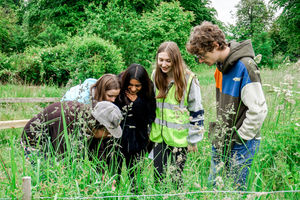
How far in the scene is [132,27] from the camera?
11617mm

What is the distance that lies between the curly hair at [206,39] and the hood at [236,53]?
0.35ft

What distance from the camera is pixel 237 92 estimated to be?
2195mm

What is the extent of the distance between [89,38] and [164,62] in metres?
5.95

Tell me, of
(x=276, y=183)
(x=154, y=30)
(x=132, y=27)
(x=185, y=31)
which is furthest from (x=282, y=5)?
(x=276, y=183)

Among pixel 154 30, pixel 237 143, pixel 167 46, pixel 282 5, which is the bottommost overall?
pixel 237 143

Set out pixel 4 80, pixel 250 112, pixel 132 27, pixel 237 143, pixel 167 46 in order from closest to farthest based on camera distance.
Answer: pixel 250 112 → pixel 237 143 → pixel 167 46 → pixel 4 80 → pixel 132 27

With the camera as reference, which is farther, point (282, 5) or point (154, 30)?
point (282, 5)

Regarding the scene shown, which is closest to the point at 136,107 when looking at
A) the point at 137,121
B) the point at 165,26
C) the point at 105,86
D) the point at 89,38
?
the point at 137,121

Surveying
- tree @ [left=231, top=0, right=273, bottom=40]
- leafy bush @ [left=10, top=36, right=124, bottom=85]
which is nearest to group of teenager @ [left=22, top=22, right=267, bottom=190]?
leafy bush @ [left=10, top=36, right=124, bottom=85]

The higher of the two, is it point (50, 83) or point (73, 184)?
point (50, 83)

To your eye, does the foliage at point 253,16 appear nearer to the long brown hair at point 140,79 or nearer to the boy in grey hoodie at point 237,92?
the long brown hair at point 140,79

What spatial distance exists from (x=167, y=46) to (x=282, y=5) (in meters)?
24.4

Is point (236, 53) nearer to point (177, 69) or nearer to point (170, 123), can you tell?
point (177, 69)

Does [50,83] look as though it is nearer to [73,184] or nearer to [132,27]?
[132,27]
